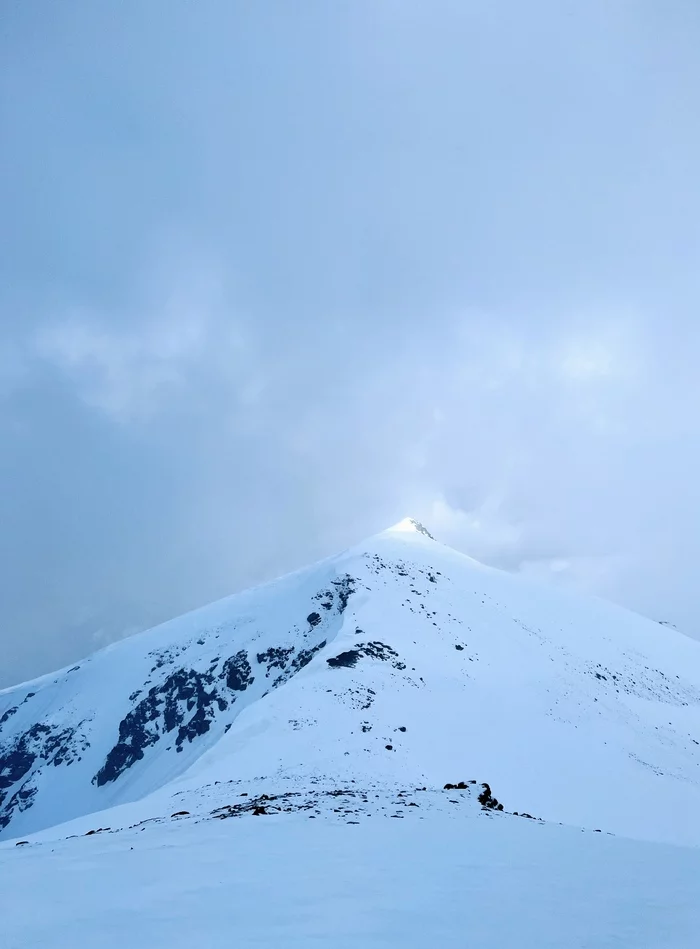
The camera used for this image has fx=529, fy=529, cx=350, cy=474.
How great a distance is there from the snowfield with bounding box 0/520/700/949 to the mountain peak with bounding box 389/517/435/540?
6862 millimetres

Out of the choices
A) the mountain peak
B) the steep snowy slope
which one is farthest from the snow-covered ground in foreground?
the mountain peak

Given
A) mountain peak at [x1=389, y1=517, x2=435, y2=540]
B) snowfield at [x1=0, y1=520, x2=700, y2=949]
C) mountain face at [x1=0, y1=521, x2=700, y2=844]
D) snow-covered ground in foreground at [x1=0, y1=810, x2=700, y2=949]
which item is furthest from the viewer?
mountain peak at [x1=389, y1=517, x2=435, y2=540]

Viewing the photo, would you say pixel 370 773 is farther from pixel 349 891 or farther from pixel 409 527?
pixel 409 527

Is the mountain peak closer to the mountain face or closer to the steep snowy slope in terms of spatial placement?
the mountain face

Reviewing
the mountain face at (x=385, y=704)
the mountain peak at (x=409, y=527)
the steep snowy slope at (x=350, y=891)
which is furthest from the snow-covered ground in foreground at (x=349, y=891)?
the mountain peak at (x=409, y=527)

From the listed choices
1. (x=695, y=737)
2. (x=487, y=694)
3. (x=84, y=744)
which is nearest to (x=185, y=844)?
(x=487, y=694)

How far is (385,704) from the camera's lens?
34094 millimetres

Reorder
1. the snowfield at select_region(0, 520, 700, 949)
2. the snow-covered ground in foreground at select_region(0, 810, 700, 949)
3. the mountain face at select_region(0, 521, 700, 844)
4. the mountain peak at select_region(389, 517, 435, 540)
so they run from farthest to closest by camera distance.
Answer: the mountain peak at select_region(389, 517, 435, 540)
the mountain face at select_region(0, 521, 700, 844)
the snowfield at select_region(0, 520, 700, 949)
the snow-covered ground in foreground at select_region(0, 810, 700, 949)

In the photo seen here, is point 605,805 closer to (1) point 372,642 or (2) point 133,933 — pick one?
(1) point 372,642

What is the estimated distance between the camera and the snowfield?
718cm

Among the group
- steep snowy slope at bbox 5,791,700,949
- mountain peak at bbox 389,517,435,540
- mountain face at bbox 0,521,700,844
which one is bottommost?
steep snowy slope at bbox 5,791,700,949

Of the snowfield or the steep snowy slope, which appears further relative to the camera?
the snowfield

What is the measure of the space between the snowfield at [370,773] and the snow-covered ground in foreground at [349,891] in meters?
0.05

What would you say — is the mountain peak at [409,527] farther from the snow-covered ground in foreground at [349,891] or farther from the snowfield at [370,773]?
the snow-covered ground in foreground at [349,891]
